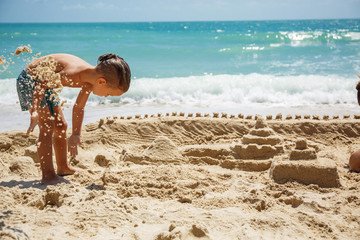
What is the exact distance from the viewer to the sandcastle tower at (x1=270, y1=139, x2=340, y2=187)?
2906mm

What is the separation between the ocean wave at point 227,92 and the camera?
22.9 feet

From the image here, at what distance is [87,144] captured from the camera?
4098mm

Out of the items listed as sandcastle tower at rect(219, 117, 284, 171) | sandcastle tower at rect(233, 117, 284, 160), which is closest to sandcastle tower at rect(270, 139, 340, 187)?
sandcastle tower at rect(219, 117, 284, 171)

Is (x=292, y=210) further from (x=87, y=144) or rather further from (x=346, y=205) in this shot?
(x=87, y=144)

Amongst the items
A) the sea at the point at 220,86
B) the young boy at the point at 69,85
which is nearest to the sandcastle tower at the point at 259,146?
the young boy at the point at 69,85

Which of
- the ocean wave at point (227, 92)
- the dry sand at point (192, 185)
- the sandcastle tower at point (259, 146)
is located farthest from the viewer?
the ocean wave at point (227, 92)

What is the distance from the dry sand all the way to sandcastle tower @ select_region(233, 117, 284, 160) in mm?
11

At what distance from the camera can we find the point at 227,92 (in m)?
7.66

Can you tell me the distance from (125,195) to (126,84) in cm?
89

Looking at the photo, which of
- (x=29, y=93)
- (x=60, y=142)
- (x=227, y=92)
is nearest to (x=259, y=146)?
(x=60, y=142)

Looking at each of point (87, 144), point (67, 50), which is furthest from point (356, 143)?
point (67, 50)

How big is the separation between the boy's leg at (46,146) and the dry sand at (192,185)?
13 cm

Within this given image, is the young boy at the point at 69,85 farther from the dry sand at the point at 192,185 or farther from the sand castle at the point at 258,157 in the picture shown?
the sand castle at the point at 258,157

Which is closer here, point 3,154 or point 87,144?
point 3,154
